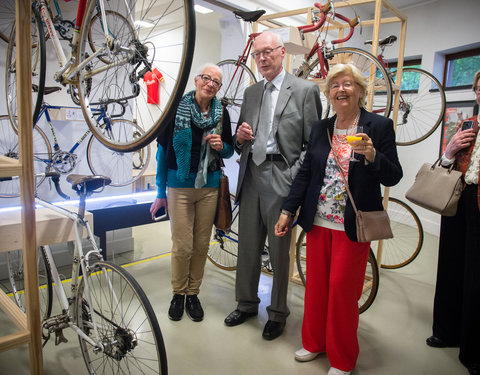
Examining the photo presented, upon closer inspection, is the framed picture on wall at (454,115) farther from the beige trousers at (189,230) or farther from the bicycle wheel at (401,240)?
the beige trousers at (189,230)

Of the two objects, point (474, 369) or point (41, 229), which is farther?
point (474, 369)

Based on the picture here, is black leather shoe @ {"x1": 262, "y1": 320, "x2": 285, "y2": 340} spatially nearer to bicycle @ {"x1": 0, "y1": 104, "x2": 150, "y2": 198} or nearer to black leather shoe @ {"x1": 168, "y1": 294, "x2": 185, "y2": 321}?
black leather shoe @ {"x1": 168, "y1": 294, "x2": 185, "y2": 321}

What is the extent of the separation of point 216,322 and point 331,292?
987 millimetres

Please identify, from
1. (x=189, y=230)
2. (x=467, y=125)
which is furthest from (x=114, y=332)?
(x=467, y=125)

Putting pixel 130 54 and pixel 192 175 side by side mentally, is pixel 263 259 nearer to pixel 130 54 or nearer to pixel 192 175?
pixel 192 175

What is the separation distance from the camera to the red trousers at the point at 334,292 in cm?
176

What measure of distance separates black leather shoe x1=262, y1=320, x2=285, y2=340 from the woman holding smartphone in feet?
3.26

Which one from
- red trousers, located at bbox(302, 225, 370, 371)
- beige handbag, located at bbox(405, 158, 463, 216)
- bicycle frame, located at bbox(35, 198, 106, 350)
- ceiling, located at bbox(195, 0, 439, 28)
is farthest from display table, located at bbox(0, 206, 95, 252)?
ceiling, located at bbox(195, 0, 439, 28)

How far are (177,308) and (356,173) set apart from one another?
5.16 ft

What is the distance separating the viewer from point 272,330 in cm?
224

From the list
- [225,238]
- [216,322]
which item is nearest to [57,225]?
[216,322]

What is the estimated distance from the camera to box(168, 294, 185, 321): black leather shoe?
241 centimetres

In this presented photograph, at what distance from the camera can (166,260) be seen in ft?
11.6

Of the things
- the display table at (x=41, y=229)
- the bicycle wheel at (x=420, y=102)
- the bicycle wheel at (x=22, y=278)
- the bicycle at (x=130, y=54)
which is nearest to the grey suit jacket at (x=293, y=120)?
the bicycle at (x=130, y=54)
